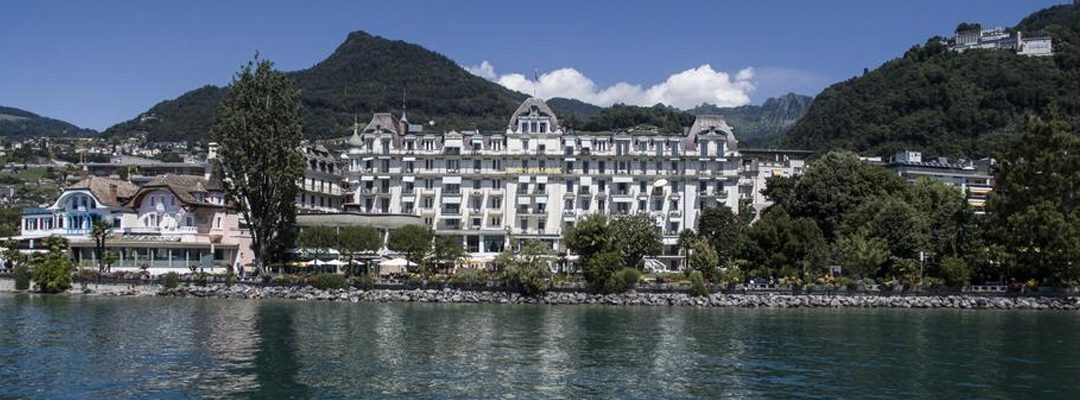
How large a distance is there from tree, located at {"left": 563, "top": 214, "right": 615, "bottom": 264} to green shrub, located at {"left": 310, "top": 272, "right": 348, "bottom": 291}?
19.1 metres

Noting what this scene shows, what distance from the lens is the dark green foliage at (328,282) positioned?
7788 centimetres

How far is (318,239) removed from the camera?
85625mm

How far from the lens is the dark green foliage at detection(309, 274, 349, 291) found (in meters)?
77.9

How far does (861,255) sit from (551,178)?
35619 mm

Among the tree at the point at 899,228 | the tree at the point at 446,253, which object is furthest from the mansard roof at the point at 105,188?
the tree at the point at 899,228

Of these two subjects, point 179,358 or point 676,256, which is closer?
point 179,358

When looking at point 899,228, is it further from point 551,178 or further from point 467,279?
point 467,279

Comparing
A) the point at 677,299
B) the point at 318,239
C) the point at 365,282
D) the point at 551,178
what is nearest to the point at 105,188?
the point at 318,239

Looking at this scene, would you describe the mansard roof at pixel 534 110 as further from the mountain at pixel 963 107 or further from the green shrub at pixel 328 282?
the mountain at pixel 963 107

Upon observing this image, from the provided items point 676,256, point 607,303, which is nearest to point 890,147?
point 676,256

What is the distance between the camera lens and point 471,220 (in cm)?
10506

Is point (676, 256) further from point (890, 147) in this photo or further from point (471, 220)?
point (890, 147)

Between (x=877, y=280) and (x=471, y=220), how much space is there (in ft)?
143

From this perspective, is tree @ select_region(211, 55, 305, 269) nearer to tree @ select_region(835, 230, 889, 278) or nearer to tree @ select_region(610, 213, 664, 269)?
tree @ select_region(610, 213, 664, 269)
